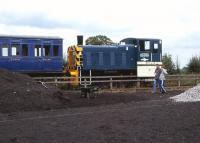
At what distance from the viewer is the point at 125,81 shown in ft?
118

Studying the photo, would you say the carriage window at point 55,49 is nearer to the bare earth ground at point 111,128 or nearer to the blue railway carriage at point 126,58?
the blue railway carriage at point 126,58

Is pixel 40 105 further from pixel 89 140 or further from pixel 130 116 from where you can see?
pixel 89 140

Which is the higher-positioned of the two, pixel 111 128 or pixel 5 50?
pixel 5 50

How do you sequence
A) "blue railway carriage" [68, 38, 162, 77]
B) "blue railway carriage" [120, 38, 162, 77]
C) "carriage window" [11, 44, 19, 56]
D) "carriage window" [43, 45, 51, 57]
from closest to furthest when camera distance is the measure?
1. "carriage window" [11, 44, 19, 56]
2. "carriage window" [43, 45, 51, 57]
3. "blue railway carriage" [68, 38, 162, 77]
4. "blue railway carriage" [120, 38, 162, 77]

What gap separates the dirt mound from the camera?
20266 millimetres

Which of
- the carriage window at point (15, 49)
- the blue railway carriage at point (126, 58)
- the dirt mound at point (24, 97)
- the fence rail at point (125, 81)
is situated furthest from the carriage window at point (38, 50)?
the dirt mound at point (24, 97)

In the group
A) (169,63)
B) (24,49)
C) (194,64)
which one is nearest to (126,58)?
(24,49)

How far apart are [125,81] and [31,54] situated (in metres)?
6.72

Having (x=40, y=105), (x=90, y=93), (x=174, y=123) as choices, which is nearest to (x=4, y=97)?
(x=40, y=105)

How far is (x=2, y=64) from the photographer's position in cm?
3322

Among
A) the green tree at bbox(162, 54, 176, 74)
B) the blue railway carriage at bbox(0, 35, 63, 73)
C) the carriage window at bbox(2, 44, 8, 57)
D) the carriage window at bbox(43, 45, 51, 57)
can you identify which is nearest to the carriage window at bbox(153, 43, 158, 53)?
the blue railway carriage at bbox(0, 35, 63, 73)

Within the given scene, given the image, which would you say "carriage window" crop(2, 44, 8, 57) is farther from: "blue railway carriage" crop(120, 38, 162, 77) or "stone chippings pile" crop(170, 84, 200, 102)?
"stone chippings pile" crop(170, 84, 200, 102)

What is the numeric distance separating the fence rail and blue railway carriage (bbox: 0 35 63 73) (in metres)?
1.15

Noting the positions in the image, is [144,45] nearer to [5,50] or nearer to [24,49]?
[24,49]
